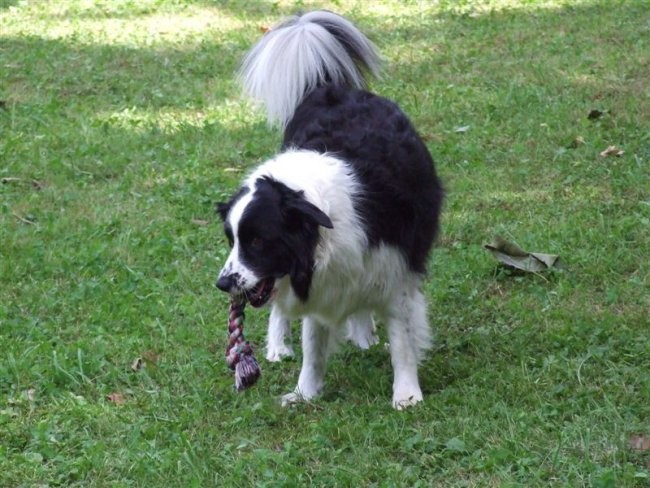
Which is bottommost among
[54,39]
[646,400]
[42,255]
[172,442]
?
[54,39]

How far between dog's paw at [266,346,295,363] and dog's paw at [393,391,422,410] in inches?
33.3

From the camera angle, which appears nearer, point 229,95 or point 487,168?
point 487,168

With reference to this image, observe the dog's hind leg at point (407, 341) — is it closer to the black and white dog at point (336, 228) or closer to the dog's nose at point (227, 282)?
the black and white dog at point (336, 228)

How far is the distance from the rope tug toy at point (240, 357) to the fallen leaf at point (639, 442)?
1.68 metres

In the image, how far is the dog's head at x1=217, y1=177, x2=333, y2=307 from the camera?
450cm

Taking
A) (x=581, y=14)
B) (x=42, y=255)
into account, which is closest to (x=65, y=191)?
(x=42, y=255)

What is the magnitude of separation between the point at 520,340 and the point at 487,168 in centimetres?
260

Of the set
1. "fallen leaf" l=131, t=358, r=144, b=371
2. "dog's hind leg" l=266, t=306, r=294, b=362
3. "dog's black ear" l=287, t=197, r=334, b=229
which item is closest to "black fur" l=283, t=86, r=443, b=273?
"dog's black ear" l=287, t=197, r=334, b=229

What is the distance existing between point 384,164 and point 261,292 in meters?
0.84

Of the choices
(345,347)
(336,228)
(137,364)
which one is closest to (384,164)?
(336,228)

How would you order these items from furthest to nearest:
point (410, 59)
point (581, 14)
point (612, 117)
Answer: point (581, 14) < point (410, 59) < point (612, 117)

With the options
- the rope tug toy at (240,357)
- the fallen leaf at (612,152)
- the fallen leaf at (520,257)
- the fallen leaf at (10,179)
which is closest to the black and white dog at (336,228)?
the rope tug toy at (240,357)

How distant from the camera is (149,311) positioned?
6031mm

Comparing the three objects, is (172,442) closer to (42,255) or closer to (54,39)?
(42,255)
